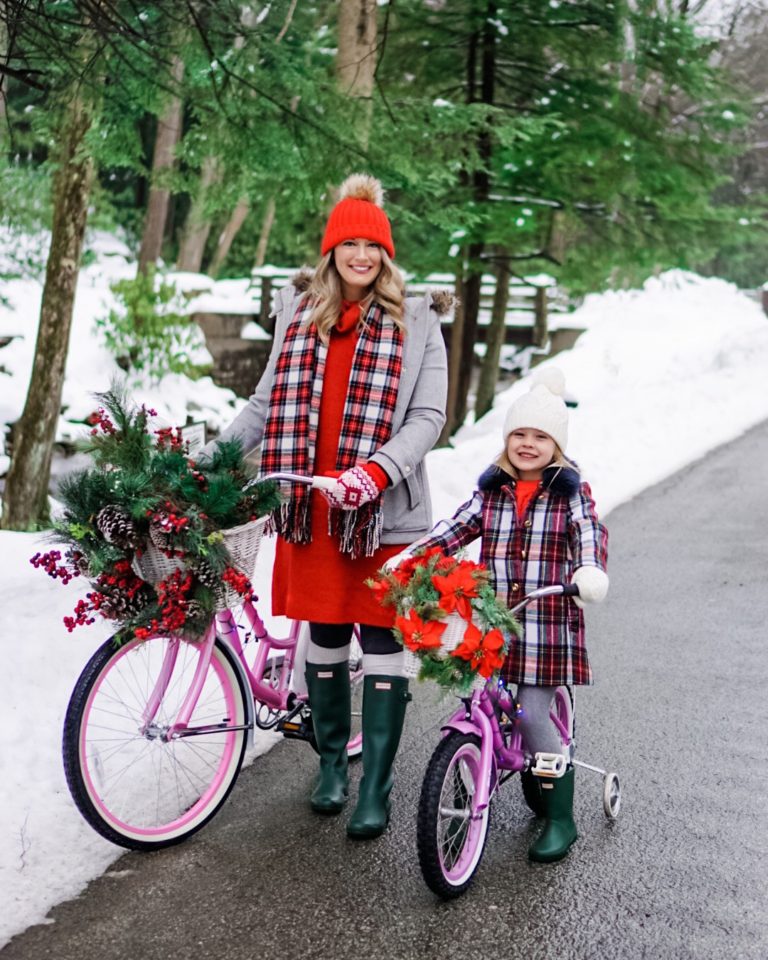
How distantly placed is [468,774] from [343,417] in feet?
4.04

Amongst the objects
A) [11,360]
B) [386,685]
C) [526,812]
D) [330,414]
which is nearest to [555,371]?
[330,414]

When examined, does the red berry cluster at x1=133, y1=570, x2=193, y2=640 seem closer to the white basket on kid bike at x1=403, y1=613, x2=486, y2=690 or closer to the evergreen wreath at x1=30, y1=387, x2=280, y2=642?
the evergreen wreath at x1=30, y1=387, x2=280, y2=642

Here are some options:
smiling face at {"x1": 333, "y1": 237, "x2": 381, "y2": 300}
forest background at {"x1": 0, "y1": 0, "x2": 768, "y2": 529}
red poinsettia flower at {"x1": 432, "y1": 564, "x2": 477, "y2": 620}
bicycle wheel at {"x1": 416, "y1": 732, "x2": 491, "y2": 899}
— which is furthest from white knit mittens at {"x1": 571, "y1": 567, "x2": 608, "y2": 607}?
forest background at {"x1": 0, "y1": 0, "x2": 768, "y2": 529}

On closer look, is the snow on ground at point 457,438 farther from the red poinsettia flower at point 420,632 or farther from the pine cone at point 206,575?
the red poinsettia flower at point 420,632

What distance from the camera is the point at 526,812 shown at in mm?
4246

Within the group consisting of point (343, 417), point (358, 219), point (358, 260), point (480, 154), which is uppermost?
point (480, 154)

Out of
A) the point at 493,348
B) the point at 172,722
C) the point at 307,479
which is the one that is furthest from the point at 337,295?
the point at 493,348

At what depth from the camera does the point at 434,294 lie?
159 inches

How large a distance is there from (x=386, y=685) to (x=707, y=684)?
7.58ft

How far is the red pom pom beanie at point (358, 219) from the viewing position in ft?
12.9

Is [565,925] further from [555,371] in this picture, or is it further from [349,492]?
[555,371]

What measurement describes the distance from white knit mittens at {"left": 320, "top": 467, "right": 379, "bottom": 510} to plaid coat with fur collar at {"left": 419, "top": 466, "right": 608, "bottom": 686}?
0.25 meters

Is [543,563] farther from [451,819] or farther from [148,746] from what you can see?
[148,746]

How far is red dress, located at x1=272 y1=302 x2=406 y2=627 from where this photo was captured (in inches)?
157
